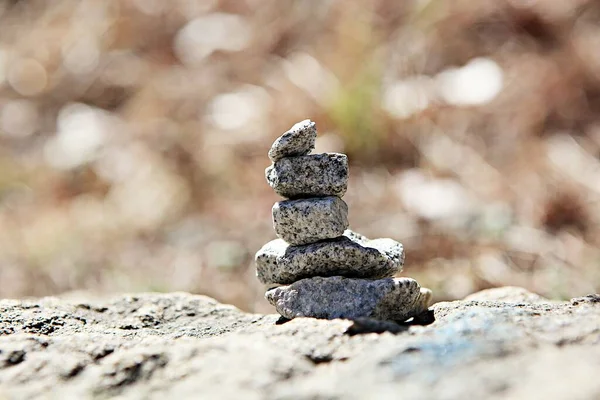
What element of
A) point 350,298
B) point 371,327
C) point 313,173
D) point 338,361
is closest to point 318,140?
point 313,173

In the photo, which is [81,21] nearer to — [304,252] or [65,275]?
[65,275]

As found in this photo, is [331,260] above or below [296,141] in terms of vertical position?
below

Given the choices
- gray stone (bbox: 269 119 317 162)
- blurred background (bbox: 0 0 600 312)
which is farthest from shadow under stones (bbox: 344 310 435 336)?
blurred background (bbox: 0 0 600 312)

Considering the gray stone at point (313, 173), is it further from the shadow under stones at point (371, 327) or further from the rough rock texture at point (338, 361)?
the shadow under stones at point (371, 327)

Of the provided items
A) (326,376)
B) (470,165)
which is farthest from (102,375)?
(470,165)

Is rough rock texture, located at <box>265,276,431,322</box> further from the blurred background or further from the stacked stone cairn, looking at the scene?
the blurred background

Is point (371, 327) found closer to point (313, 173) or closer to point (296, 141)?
point (313, 173)
